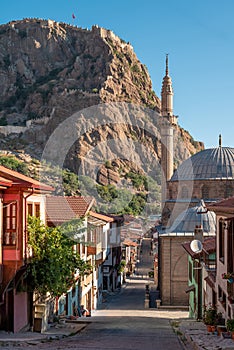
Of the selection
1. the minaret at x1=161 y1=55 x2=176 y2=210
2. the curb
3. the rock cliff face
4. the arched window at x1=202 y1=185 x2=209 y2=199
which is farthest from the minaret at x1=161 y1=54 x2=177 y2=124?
the rock cliff face

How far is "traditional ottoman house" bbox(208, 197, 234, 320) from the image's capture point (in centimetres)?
1411

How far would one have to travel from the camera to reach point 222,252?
17031mm

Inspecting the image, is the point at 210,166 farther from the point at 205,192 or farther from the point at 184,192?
the point at 184,192

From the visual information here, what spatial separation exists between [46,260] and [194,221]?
19113mm

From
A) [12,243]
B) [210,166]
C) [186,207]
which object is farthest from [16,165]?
[12,243]

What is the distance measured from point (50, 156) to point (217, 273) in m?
102

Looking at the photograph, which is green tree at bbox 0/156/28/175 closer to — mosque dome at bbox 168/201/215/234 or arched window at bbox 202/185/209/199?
arched window at bbox 202/185/209/199

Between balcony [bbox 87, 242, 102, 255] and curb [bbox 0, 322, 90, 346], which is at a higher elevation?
balcony [bbox 87, 242, 102, 255]

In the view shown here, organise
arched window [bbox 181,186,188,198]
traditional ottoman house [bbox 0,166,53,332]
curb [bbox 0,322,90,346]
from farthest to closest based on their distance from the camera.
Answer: arched window [bbox 181,186,188,198] → traditional ottoman house [bbox 0,166,53,332] → curb [bbox 0,322,90,346]

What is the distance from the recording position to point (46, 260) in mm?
16406

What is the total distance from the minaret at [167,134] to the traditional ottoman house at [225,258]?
105 ft

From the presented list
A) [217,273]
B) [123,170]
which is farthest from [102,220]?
[123,170]

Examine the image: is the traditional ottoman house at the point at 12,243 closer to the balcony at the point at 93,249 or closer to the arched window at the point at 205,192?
the balcony at the point at 93,249

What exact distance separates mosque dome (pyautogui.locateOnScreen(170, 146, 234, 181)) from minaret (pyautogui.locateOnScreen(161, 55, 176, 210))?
7.97 meters
